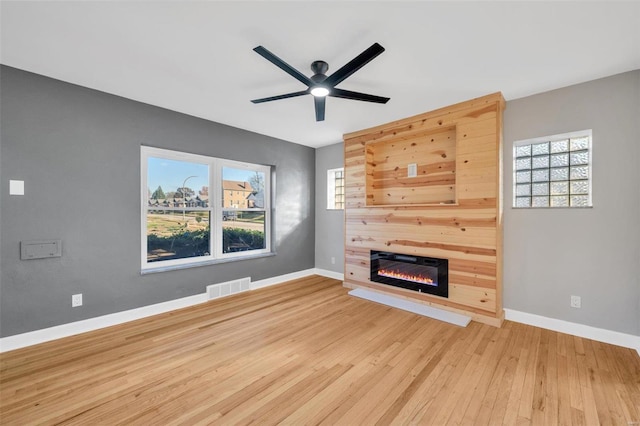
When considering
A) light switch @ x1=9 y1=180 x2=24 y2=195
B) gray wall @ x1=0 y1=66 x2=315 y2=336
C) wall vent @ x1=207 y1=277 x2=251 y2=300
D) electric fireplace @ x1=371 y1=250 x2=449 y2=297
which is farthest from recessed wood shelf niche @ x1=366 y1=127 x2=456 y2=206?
light switch @ x1=9 y1=180 x2=24 y2=195

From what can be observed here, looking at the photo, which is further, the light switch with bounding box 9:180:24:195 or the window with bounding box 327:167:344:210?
the window with bounding box 327:167:344:210

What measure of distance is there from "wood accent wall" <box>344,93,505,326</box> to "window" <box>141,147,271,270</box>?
1.66m

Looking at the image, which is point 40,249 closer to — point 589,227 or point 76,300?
point 76,300

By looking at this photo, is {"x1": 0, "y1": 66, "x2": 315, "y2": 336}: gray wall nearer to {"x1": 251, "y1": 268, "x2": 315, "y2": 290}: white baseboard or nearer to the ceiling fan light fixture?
{"x1": 251, "y1": 268, "x2": 315, "y2": 290}: white baseboard

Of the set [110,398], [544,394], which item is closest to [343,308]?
[544,394]

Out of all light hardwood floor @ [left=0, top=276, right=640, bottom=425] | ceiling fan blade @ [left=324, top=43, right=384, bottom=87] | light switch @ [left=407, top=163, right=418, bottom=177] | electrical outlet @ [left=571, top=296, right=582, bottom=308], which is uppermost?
ceiling fan blade @ [left=324, top=43, right=384, bottom=87]

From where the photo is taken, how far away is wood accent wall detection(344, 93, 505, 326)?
10.2ft

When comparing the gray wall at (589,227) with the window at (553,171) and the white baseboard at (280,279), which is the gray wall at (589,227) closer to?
the window at (553,171)

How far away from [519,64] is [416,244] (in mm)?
2299

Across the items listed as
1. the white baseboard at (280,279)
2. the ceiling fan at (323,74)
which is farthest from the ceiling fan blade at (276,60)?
the white baseboard at (280,279)

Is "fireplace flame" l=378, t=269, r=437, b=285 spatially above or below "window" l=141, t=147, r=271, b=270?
below

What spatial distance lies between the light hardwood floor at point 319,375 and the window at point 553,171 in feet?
4.92

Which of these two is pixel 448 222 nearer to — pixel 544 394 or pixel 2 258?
pixel 544 394

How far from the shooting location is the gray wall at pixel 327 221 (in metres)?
5.15
